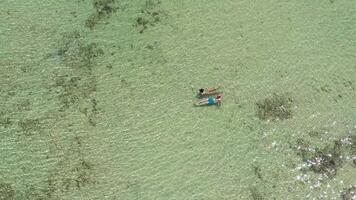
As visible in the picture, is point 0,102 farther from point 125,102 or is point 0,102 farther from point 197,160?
point 197,160

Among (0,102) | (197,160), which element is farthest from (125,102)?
(0,102)

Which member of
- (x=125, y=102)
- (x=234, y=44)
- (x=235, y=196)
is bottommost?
(x=235, y=196)

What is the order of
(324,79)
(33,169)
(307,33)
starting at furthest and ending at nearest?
(307,33)
(324,79)
(33,169)

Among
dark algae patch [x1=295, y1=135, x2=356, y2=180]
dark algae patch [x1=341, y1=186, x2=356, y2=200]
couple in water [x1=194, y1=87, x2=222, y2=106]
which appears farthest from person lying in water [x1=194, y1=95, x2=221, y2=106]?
dark algae patch [x1=341, y1=186, x2=356, y2=200]

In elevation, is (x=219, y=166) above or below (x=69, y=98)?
below

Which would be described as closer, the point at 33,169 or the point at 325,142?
the point at 33,169

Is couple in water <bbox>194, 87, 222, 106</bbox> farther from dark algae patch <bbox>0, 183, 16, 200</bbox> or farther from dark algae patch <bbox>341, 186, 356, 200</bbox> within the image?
dark algae patch <bbox>0, 183, 16, 200</bbox>

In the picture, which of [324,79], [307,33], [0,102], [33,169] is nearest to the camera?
[33,169]
